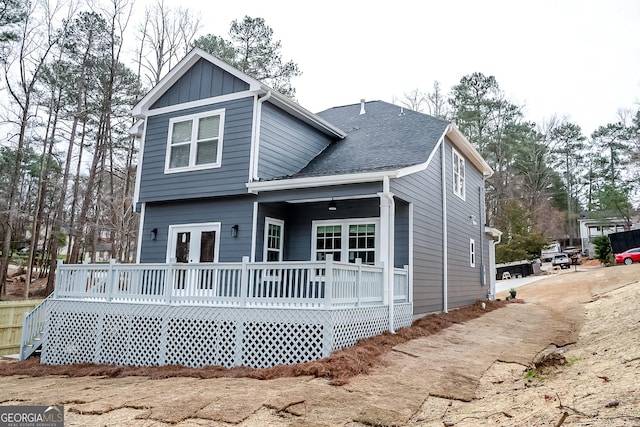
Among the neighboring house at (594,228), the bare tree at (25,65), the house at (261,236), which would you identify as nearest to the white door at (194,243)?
the house at (261,236)

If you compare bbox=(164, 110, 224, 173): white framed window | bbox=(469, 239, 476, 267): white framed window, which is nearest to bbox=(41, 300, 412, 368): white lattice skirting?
bbox=(164, 110, 224, 173): white framed window

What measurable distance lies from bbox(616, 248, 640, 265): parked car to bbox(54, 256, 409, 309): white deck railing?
81.9 ft

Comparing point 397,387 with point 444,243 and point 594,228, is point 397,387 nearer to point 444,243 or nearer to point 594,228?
point 444,243

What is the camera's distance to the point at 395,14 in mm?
15414

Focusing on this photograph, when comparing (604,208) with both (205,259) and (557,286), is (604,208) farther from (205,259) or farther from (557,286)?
(205,259)

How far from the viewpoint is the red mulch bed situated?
6188 millimetres

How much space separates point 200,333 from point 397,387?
Result: 3.95 m

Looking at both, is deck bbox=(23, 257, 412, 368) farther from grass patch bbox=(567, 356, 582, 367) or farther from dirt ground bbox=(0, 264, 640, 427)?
grass patch bbox=(567, 356, 582, 367)

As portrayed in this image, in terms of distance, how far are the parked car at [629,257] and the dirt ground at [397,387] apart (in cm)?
2238

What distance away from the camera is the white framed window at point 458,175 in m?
14.0

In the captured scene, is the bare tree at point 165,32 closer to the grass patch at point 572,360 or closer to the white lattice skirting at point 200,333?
the white lattice skirting at point 200,333

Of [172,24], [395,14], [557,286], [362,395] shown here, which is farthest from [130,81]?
[557,286]

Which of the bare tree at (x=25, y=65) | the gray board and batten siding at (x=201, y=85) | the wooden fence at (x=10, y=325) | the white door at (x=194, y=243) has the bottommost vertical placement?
the wooden fence at (x=10, y=325)

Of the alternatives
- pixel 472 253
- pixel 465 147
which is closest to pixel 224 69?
pixel 465 147
